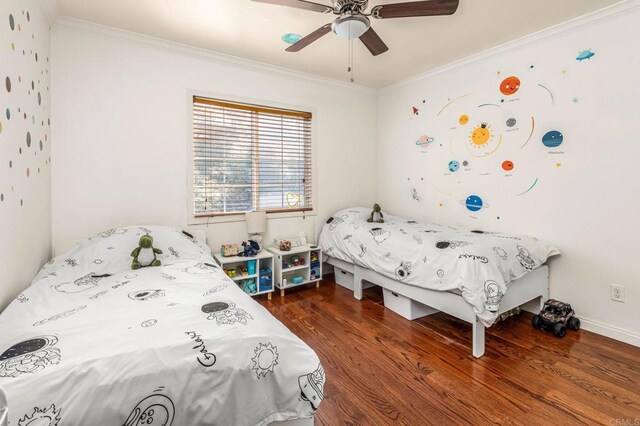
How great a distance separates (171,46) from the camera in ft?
9.39

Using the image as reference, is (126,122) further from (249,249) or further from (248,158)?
(249,249)

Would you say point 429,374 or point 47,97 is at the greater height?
point 47,97

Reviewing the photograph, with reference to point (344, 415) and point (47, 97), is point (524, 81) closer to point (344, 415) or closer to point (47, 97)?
point (344, 415)

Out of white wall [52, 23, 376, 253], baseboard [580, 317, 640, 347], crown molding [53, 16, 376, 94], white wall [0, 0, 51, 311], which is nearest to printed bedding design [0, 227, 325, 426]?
white wall [0, 0, 51, 311]

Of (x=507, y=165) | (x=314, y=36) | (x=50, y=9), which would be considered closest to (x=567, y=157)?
(x=507, y=165)

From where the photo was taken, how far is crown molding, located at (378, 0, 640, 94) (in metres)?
2.23

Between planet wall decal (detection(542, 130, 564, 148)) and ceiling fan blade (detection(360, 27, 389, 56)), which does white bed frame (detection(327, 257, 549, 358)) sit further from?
ceiling fan blade (detection(360, 27, 389, 56))

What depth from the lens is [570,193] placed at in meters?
2.55

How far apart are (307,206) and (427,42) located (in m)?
2.17

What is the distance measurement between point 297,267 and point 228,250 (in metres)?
0.81

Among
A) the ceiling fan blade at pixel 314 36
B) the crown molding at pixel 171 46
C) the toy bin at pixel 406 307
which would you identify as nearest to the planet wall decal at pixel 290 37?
the ceiling fan blade at pixel 314 36

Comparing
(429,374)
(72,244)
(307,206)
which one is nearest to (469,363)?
(429,374)

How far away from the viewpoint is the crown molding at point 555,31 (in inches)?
87.8

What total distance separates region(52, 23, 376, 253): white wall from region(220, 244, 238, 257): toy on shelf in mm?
144
